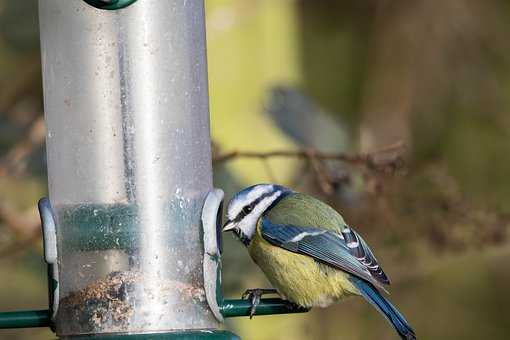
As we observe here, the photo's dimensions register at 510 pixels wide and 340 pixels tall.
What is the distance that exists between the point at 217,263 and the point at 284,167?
1.69m

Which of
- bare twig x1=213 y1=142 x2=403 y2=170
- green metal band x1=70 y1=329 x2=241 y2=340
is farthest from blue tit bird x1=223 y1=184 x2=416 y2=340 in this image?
green metal band x1=70 y1=329 x2=241 y2=340

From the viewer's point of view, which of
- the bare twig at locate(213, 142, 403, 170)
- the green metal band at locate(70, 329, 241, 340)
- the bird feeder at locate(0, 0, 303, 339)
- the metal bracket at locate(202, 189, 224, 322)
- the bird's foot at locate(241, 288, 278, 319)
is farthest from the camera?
the bare twig at locate(213, 142, 403, 170)

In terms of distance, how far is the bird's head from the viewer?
13.7ft

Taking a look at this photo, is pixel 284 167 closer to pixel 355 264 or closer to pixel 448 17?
pixel 355 264

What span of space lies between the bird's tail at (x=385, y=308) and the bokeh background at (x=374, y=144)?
0.48 metres

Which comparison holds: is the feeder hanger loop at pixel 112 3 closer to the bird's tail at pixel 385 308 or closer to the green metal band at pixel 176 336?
the green metal band at pixel 176 336

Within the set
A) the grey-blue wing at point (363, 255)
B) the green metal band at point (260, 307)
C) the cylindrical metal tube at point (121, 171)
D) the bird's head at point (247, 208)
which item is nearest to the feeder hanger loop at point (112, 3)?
the cylindrical metal tube at point (121, 171)

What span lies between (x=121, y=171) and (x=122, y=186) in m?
0.05

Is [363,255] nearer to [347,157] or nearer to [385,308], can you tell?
[385,308]

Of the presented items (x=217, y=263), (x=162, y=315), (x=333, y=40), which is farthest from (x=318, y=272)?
(x=333, y=40)

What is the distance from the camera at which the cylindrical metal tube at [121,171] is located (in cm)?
362

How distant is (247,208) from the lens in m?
4.21

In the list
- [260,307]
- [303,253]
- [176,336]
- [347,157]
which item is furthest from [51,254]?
[347,157]

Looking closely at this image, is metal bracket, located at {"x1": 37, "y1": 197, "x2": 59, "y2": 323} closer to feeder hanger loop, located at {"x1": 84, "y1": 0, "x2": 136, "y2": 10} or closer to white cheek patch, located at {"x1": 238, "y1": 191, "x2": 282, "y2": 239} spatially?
feeder hanger loop, located at {"x1": 84, "y1": 0, "x2": 136, "y2": 10}
